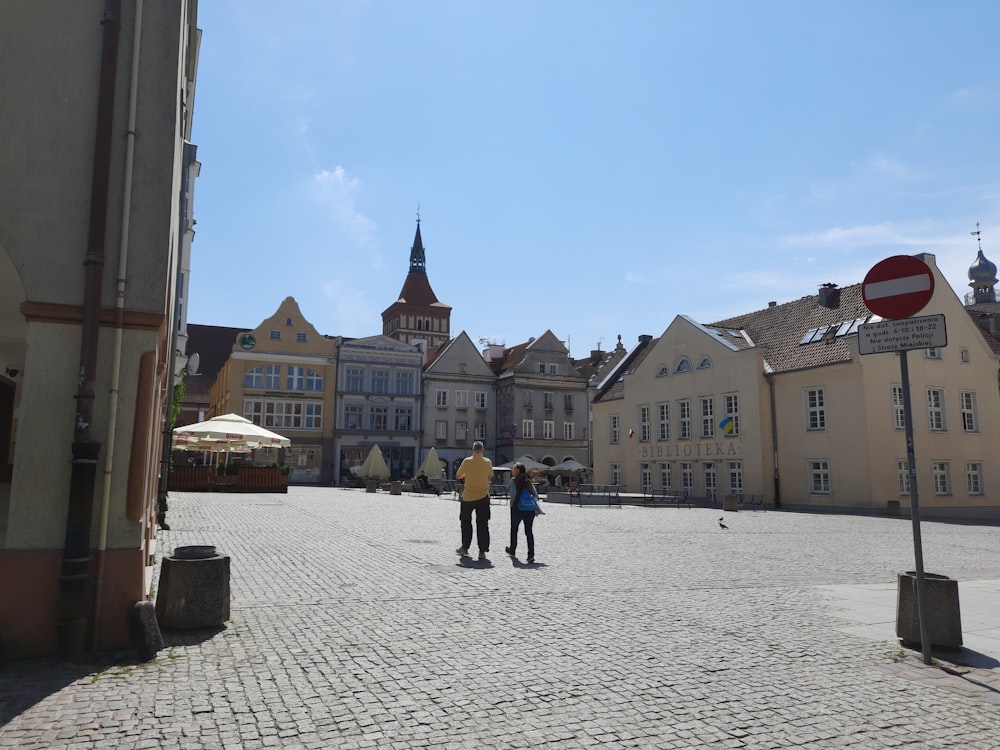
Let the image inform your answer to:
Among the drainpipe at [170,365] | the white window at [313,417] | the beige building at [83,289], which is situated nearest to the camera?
the beige building at [83,289]

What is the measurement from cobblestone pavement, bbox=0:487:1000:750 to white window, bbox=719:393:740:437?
88.8ft

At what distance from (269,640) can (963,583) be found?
30.7ft

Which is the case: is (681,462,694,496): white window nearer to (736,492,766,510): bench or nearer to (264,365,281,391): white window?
(736,492,766,510): bench

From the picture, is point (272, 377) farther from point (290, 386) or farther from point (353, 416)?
point (353, 416)

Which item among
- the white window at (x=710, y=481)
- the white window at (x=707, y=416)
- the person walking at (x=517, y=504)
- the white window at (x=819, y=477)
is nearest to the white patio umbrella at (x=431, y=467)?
the white window at (x=710, y=481)

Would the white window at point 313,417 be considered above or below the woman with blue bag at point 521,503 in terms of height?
above

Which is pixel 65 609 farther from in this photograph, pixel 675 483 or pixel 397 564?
pixel 675 483

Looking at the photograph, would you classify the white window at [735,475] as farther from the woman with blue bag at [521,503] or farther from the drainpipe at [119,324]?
the drainpipe at [119,324]

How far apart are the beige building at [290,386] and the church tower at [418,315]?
121ft

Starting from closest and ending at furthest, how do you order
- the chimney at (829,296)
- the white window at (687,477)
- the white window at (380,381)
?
the chimney at (829,296)
the white window at (687,477)
the white window at (380,381)

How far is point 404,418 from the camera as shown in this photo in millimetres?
61031

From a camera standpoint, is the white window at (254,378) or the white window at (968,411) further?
the white window at (254,378)

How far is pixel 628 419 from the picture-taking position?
45.8 metres

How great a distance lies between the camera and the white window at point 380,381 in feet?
197
